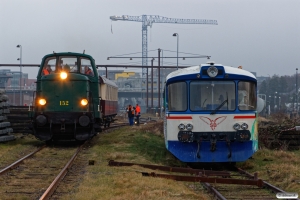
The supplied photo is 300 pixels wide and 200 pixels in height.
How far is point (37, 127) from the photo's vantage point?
62.6 ft

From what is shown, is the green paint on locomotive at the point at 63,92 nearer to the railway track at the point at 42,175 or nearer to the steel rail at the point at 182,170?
the railway track at the point at 42,175

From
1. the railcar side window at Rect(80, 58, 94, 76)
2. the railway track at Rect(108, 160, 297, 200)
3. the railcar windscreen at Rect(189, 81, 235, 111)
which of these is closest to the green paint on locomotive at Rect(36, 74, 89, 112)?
the railcar side window at Rect(80, 58, 94, 76)

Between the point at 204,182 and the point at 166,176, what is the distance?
888mm

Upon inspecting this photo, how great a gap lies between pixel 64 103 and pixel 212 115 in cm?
749

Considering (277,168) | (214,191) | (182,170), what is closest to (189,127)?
(182,170)

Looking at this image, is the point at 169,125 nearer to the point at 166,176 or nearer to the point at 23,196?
the point at 166,176

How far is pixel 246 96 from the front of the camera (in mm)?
14344

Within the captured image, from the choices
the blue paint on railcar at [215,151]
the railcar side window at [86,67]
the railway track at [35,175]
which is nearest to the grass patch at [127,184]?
the railway track at [35,175]

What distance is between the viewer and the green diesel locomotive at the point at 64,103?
1889 centimetres

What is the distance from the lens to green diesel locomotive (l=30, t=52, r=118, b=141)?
18891mm

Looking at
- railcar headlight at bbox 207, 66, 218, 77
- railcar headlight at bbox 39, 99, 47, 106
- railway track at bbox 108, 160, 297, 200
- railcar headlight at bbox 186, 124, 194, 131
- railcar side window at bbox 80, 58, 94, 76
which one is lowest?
railway track at bbox 108, 160, 297, 200

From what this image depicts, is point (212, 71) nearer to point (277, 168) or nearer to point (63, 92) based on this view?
point (277, 168)

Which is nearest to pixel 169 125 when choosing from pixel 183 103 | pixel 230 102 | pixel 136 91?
pixel 183 103

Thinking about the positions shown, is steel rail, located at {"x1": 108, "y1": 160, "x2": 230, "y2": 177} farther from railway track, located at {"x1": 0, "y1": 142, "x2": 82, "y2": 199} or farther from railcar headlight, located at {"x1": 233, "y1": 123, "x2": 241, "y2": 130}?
railcar headlight, located at {"x1": 233, "y1": 123, "x2": 241, "y2": 130}
